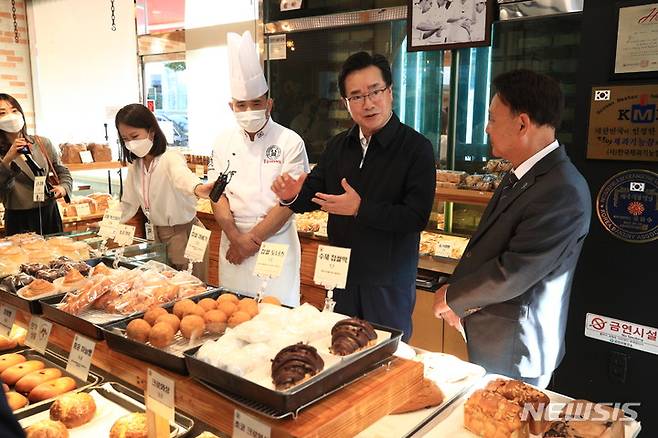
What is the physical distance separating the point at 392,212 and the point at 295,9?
2878 mm

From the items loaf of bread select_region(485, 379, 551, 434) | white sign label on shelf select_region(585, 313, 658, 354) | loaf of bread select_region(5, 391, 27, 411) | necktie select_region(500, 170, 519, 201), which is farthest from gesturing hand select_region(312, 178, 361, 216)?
white sign label on shelf select_region(585, 313, 658, 354)

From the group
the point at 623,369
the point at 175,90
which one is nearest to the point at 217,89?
the point at 175,90

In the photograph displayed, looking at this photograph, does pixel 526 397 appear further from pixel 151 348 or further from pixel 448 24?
pixel 448 24

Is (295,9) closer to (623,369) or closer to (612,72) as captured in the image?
(612,72)

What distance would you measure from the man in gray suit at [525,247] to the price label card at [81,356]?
3.91ft

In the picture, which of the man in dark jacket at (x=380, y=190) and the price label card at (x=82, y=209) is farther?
the price label card at (x=82, y=209)

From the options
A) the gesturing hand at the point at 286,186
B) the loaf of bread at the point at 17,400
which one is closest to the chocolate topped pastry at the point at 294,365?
the loaf of bread at the point at 17,400

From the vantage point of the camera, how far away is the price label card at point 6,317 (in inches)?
64.7

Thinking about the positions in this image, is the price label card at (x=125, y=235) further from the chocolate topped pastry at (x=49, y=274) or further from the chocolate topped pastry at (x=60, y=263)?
the chocolate topped pastry at (x=49, y=274)

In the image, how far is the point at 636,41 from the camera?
2174mm

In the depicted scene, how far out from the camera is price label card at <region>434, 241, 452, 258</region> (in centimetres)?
309

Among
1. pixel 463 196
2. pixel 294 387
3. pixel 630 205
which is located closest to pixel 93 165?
pixel 463 196

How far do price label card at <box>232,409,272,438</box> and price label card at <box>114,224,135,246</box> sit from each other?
1367 millimetres

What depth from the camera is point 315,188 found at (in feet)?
7.66
